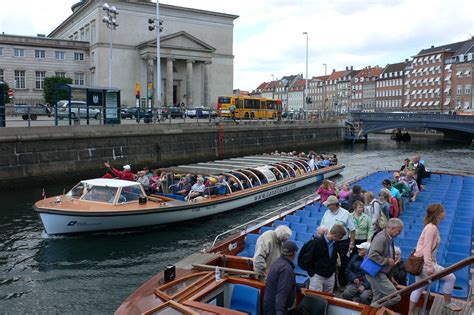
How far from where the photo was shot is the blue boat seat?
7.22 meters

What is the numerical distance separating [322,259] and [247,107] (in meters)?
49.9

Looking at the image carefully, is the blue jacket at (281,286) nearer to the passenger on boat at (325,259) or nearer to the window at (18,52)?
the passenger on boat at (325,259)

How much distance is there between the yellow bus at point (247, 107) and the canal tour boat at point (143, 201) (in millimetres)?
30467

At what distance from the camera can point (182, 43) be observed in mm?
74000

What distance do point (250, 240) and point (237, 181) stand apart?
8972 mm

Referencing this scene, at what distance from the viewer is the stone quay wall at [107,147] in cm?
2472

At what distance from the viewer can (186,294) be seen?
22.7 feet

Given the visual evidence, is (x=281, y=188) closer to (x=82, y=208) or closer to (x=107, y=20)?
(x=82, y=208)

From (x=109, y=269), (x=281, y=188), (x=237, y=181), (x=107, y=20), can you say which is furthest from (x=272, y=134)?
(x=109, y=269)

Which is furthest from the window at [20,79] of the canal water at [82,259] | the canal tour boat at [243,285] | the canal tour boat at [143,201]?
the canal tour boat at [243,285]

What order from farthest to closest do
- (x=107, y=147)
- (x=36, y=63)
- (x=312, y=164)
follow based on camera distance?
(x=36, y=63) < (x=107, y=147) < (x=312, y=164)

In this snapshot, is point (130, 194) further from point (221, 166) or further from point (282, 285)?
point (282, 285)

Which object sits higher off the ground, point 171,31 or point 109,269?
point 171,31

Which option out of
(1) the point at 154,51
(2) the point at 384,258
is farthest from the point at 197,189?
(1) the point at 154,51
